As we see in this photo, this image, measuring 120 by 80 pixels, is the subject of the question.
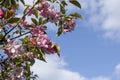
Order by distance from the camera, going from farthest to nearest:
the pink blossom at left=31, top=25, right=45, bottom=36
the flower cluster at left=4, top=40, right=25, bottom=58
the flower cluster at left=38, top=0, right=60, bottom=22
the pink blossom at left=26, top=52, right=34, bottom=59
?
the flower cluster at left=38, top=0, right=60, bottom=22
the pink blossom at left=31, top=25, right=45, bottom=36
the pink blossom at left=26, top=52, right=34, bottom=59
the flower cluster at left=4, top=40, right=25, bottom=58

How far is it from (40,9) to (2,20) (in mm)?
719

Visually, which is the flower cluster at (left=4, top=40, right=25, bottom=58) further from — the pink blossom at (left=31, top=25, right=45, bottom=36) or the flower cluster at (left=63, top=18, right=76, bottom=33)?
the flower cluster at (left=63, top=18, right=76, bottom=33)

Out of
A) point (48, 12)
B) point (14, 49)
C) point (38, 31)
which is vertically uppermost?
point (48, 12)

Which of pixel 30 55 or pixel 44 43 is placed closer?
pixel 44 43

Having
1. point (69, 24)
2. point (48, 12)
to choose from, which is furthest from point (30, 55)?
point (69, 24)

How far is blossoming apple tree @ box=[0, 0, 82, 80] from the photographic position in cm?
397

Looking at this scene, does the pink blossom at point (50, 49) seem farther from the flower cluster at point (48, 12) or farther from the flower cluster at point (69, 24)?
the flower cluster at point (69, 24)

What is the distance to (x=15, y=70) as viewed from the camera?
402 centimetres

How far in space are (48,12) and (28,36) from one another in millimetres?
739

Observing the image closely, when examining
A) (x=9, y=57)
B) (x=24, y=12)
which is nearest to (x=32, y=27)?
(x=24, y=12)

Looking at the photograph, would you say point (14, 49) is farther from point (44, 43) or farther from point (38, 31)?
point (38, 31)

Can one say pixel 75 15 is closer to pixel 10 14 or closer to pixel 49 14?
pixel 49 14

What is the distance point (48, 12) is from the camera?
4906mm

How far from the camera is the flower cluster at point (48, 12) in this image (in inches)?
190
